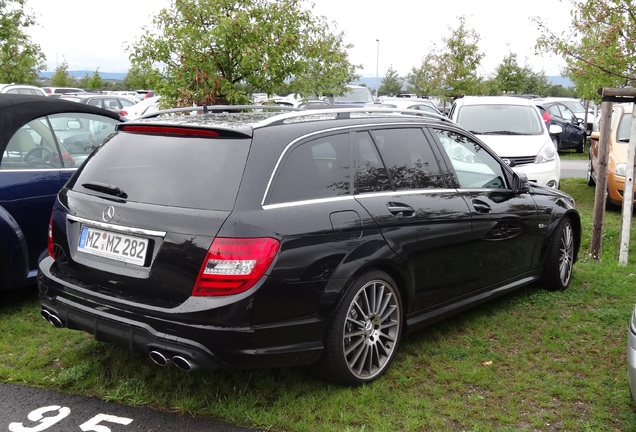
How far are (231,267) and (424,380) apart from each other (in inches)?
64.3

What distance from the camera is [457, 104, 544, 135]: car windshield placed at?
11.3 metres

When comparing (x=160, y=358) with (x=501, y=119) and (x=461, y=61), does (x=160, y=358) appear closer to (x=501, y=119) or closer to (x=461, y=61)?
(x=501, y=119)

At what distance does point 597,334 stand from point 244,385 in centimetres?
279

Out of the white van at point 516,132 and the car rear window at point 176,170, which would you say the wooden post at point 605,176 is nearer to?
the white van at point 516,132

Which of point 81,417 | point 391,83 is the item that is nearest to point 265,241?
point 81,417

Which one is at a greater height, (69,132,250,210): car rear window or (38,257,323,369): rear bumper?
(69,132,250,210): car rear window

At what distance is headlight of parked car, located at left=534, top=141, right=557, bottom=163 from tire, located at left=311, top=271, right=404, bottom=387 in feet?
22.1

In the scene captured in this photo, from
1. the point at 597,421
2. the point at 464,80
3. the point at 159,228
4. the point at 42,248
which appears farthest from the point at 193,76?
the point at 464,80

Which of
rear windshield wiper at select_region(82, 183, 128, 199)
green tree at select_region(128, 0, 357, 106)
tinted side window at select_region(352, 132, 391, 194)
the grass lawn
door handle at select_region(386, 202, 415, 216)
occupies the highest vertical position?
green tree at select_region(128, 0, 357, 106)

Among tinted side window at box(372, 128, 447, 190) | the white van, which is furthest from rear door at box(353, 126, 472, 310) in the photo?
the white van

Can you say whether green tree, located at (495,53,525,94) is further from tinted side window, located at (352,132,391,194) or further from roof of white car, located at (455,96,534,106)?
tinted side window, located at (352,132,391,194)

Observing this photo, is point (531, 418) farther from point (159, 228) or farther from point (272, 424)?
point (159, 228)

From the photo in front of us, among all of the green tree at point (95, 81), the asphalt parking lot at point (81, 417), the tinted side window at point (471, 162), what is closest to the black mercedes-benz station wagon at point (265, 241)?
the tinted side window at point (471, 162)

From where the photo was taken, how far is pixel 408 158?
15.8ft
